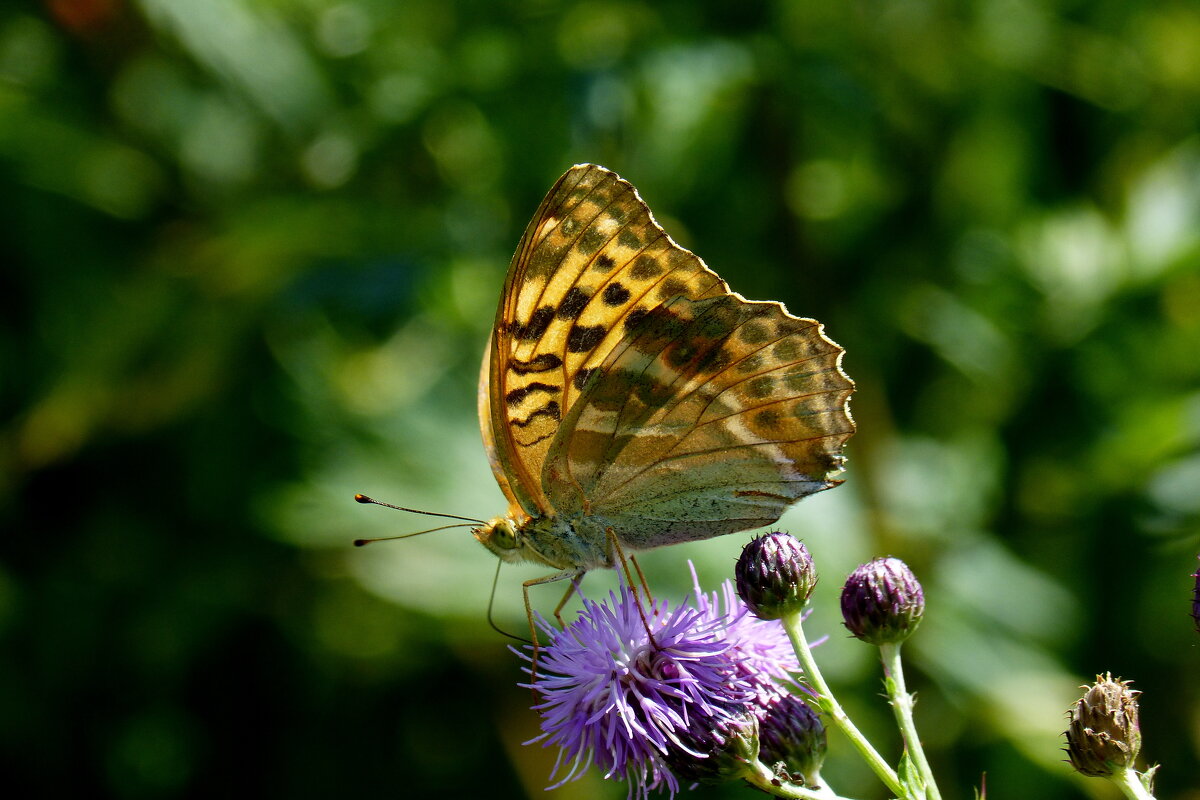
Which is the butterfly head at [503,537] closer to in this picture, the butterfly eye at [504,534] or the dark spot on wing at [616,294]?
the butterfly eye at [504,534]

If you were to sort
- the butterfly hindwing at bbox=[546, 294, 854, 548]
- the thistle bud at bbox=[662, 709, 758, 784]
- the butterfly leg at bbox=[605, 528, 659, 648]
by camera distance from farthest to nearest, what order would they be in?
the butterfly hindwing at bbox=[546, 294, 854, 548] < the butterfly leg at bbox=[605, 528, 659, 648] < the thistle bud at bbox=[662, 709, 758, 784]

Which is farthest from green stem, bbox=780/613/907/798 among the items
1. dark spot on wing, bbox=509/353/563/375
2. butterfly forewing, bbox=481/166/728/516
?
dark spot on wing, bbox=509/353/563/375

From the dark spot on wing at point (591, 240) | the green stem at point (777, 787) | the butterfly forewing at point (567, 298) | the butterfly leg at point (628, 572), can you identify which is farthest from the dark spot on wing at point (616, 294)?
the green stem at point (777, 787)

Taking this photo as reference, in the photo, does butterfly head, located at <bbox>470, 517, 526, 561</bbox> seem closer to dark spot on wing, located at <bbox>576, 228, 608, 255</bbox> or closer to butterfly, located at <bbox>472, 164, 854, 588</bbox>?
butterfly, located at <bbox>472, 164, 854, 588</bbox>

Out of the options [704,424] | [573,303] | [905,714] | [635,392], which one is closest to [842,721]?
[905,714]

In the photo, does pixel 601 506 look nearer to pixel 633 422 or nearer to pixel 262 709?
pixel 633 422

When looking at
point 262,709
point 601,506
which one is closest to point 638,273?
point 601,506

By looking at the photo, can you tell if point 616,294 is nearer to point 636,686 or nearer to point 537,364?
point 537,364
